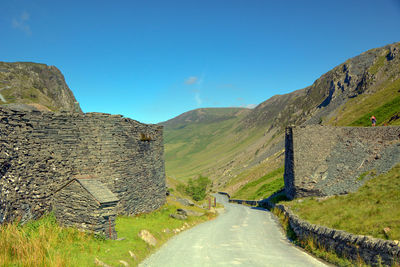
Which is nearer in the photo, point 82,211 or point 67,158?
point 82,211

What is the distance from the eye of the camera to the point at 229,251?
45.2 feet

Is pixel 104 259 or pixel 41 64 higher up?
pixel 41 64

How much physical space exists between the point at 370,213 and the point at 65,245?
43.7 ft

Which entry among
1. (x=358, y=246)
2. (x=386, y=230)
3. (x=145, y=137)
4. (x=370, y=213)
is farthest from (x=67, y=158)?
(x=370, y=213)

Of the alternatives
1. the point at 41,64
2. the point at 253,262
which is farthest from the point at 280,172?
the point at 41,64

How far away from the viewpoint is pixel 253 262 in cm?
1148

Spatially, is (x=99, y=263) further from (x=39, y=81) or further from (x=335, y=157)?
(x=39, y=81)

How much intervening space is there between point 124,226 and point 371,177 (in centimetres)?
1977

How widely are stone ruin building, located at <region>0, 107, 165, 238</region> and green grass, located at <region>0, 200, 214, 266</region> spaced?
92 centimetres

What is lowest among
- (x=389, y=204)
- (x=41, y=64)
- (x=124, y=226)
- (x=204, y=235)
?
(x=204, y=235)

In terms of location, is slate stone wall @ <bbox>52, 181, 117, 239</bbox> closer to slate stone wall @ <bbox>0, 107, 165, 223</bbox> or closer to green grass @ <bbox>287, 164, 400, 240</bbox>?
slate stone wall @ <bbox>0, 107, 165, 223</bbox>

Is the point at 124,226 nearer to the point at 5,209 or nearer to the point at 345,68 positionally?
the point at 5,209

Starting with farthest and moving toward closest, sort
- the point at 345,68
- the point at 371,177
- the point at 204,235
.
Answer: the point at 345,68 → the point at 371,177 → the point at 204,235

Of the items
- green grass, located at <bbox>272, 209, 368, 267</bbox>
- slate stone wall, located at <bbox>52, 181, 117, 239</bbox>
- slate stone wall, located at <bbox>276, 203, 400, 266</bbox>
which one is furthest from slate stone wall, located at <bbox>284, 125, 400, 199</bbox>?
slate stone wall, located at <bbox>52, 181, 117, 239</bbox>
